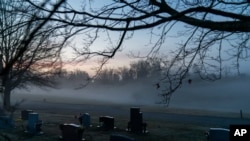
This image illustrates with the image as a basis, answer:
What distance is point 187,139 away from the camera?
17.1 meters

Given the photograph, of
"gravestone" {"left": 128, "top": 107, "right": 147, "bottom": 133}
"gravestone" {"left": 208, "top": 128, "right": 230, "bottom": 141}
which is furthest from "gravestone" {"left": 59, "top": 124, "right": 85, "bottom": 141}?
"gravestone" {"left": 208, "top": 128, "right": 230, "bottom": 141}

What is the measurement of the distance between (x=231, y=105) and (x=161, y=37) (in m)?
63.4

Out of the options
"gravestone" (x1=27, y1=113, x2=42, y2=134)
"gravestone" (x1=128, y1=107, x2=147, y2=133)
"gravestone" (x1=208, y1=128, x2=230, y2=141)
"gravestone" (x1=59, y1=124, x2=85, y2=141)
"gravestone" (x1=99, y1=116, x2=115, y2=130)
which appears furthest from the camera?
"gravestone" (x1=99, y1=116, x2=115, y2=130)

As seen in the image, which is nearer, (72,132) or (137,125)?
(72,132)

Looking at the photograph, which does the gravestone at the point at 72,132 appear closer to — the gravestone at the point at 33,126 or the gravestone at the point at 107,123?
the gravestone at the point at 33,126

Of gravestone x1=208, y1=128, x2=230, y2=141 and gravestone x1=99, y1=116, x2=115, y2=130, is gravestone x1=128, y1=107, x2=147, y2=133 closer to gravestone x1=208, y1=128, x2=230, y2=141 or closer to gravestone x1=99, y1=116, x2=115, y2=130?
gravestone x1=99, y1=116, x2=115, y2=130

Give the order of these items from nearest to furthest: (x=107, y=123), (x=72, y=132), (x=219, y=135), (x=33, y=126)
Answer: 1. (x=219, y=135)
2. (x=72, y=132)
3. (x=33, y=126)
4. (x=107, y=123)

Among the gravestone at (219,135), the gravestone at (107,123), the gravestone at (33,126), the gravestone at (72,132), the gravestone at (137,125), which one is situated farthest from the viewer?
the gravestone at (107,123)

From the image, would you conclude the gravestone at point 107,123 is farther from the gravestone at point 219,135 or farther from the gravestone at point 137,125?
the gravestone at point 219,135

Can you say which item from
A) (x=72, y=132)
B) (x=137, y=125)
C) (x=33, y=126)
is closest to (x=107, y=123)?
(x=137, y=125)

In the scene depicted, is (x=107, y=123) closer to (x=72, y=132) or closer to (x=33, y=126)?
(x=33, y=126)

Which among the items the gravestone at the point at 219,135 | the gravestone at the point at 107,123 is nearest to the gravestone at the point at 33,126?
the gravestone at the point at 107,123

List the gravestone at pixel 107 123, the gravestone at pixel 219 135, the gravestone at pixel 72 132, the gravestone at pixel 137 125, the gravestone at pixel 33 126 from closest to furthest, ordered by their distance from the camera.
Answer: the gravestone at pixel 219 135 < the gravestone at pixel 72 132 < the gravestone at pixel 33 126 < the gravestone at pixel 137 125 < the gravestone at pixel 107 123

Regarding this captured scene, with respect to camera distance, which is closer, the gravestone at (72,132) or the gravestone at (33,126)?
the gravestone at (72,132)
